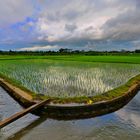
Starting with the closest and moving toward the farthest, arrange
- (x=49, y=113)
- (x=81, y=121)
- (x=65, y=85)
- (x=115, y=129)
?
(x=115, y=129)
(x=81, y=121)
(x=49, y=113)
(x=65, y=85)

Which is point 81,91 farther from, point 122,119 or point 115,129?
point 115,129

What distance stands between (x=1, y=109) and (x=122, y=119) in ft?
13.2

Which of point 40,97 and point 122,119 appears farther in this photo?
point 40,97

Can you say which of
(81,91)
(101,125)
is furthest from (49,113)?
(81,91)

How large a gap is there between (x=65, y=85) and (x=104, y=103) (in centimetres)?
411

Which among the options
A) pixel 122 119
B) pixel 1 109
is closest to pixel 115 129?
pixel 122 119

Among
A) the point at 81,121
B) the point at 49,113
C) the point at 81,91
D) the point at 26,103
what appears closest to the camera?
the point at 81,121

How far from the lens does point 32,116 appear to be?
7.43 m

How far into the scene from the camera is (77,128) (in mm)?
6359

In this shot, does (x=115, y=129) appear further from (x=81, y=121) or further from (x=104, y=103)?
(x=104, y=103)

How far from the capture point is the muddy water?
5758mm

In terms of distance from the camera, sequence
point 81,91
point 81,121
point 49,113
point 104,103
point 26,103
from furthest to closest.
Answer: point 81,91
point 26,103
point 104,103
point 49,113
point 81,121

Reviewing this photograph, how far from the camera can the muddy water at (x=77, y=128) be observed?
5758 mm

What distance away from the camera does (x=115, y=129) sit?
629 centimetres
